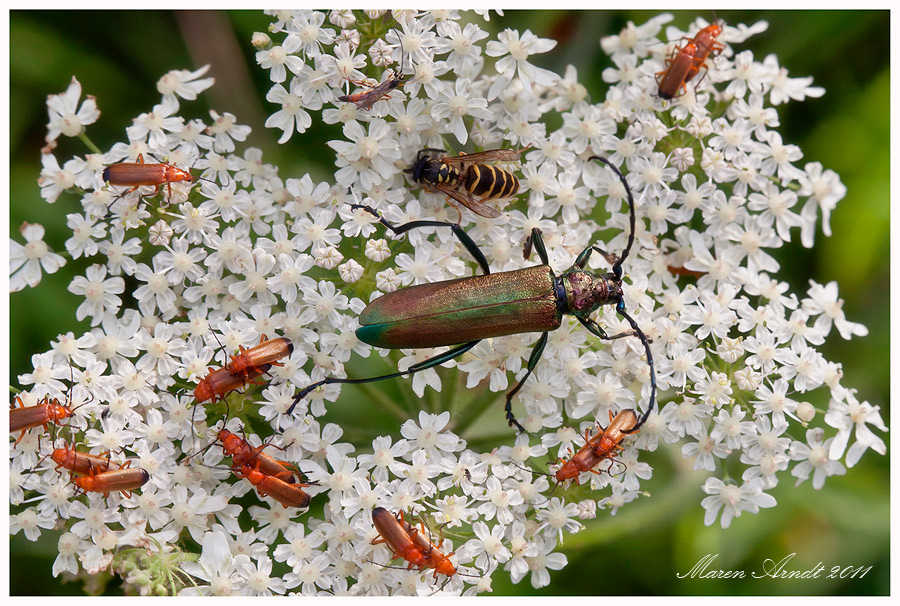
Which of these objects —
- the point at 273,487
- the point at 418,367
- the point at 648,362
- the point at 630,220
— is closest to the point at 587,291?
the point at 648,362

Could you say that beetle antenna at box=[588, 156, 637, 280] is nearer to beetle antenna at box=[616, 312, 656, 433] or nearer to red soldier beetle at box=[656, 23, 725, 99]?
beetle antenna at box=[616, 312, 656, 433]

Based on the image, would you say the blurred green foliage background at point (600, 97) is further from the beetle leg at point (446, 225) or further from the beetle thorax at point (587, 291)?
the beetle thorax at point (587, 291)

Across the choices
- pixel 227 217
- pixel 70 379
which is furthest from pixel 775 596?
pixel 70 379

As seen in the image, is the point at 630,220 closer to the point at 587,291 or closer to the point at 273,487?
the point at 587,291

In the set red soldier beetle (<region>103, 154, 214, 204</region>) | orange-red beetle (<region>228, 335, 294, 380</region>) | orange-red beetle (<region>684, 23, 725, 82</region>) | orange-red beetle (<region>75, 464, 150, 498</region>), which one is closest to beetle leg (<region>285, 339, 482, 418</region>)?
orange-red beetle (<region>228, 335, 294, 380</region>)

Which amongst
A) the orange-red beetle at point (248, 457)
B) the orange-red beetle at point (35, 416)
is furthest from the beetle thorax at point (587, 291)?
the orange-red beetle at point (35, 416)

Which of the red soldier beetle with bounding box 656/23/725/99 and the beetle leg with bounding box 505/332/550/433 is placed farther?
the red soldier beetle with bounding box 656/23/725/99
